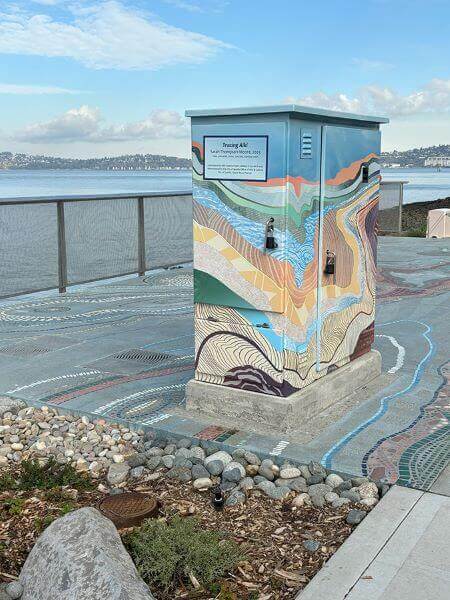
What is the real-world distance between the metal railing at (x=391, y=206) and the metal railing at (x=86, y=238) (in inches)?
305

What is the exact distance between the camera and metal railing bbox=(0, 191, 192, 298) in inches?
433

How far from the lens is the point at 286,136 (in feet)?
16.4

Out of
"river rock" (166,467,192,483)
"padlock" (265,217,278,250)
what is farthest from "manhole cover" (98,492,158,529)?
"padlock" (265,217,278,250)

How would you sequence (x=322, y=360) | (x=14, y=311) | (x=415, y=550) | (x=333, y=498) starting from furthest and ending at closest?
(x=14, y=311)
(x=322, y=360)
(x=333, y=498)
(x=415, y=550)

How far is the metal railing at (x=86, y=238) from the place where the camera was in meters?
11.0

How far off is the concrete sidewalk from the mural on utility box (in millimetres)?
1429

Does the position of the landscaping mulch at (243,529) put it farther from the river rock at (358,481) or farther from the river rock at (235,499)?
the river rock at (358,481)

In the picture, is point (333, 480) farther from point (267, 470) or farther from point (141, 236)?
point (141, 236)

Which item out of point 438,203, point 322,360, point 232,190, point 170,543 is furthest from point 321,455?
point 438,203

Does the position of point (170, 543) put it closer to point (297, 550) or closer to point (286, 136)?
point (297, 550)

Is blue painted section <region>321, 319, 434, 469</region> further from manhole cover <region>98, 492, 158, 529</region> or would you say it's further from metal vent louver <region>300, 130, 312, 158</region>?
metal vent louver <region>300, 130, 312, 158</region>

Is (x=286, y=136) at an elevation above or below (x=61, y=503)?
above

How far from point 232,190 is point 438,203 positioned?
3259cm

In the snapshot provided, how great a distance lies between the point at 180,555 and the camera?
148 inches
